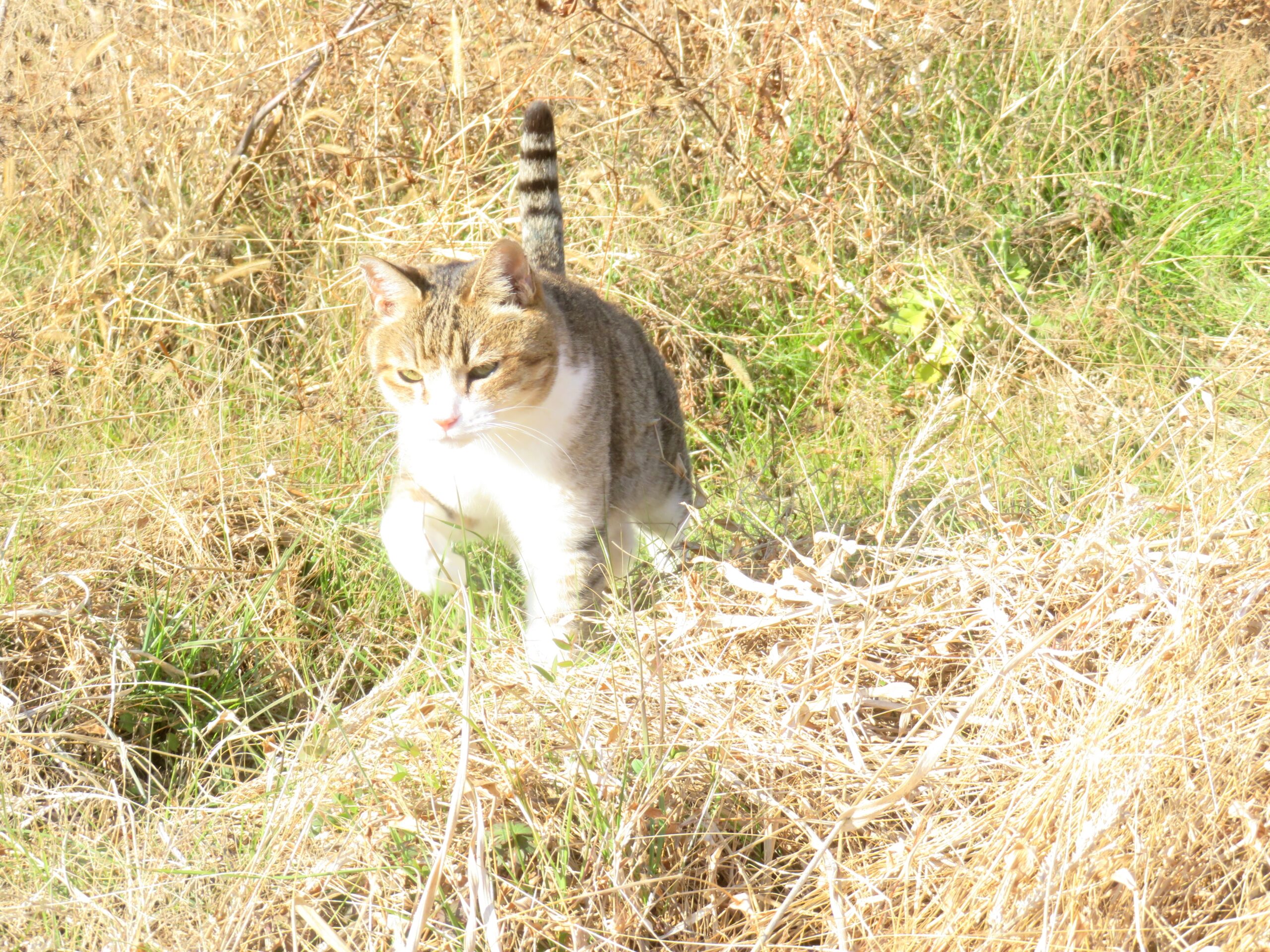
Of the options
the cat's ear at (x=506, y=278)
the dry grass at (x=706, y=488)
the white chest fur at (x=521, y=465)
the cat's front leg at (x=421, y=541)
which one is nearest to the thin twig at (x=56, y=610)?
the dry grass at (x=706, y=488)

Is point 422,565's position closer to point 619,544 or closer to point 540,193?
point 619,544

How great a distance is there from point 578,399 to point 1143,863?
5.80ft

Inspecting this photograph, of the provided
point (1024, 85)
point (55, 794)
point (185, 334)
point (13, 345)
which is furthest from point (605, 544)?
point (1024, 85)

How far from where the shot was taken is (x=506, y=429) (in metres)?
3.01

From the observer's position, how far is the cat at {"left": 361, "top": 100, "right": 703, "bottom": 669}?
2922mm

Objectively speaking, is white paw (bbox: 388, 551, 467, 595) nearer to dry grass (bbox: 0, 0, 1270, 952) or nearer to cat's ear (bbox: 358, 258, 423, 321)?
dry grass (bbox: 0, 0, 1270, 952)

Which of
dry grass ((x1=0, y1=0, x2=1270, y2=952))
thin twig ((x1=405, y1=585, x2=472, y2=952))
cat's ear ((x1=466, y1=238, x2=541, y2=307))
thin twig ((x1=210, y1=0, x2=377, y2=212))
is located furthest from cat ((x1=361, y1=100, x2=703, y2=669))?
thin twig ((x1=210, y1=0, x2=377, y2=212))

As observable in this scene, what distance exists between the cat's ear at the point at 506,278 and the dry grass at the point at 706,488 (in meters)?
0.67

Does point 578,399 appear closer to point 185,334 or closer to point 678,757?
point 678,757

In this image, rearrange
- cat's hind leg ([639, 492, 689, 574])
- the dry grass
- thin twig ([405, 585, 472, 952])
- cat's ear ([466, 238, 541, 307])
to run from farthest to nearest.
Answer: cat's hind leg ([639, 492, 689, 574])
cat's ear ([466, 238, 541, 307])
the dry grass
thin twig ([405, 585, 472, 952])

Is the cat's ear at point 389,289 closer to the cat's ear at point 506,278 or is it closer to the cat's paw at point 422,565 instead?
the cat's ear at point 506,278

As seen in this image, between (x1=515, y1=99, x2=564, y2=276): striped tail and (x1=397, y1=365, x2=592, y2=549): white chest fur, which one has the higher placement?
(x1=515, y1=99, x2=564, y2=276): striped tail

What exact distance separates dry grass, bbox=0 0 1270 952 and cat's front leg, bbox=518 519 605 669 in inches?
4.6

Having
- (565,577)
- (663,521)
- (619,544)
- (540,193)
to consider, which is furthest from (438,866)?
(540,193)
